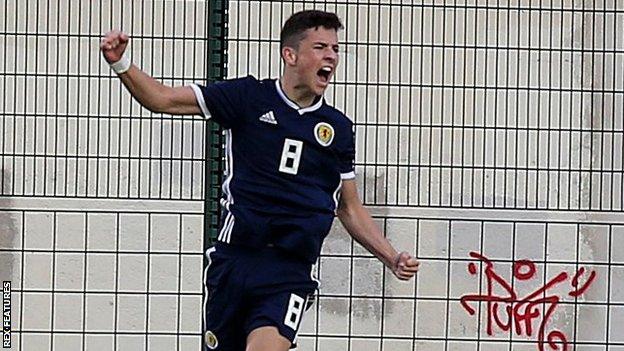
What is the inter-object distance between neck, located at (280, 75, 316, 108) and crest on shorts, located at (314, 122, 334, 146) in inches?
4.6

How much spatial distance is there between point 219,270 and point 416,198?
10.3ft

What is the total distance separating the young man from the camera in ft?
20.4

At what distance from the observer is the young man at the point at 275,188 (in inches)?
245

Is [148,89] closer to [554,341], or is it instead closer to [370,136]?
[370,136]

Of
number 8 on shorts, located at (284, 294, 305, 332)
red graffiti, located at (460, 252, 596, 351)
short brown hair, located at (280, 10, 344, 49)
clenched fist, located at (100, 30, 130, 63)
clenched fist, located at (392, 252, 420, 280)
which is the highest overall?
short brown hair, located at (280, 10, 344, 49)

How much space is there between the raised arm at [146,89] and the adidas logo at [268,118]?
257 millimetres

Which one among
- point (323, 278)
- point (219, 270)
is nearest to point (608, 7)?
point (323, 278)

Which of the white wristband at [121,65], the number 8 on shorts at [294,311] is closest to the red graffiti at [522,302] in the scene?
the number 8 on shorts at [294,311]

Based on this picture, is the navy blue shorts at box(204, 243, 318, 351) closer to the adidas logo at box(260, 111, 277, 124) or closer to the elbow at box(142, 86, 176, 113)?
the adidas logo at box(260, 111, 277, 124)

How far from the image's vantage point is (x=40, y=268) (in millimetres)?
9281

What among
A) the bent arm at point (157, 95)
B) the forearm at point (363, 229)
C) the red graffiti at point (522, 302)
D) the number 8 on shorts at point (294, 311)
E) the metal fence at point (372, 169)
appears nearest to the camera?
the bent arm at point (157, 95)

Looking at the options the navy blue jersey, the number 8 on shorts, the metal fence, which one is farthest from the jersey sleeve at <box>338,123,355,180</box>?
the metal fence

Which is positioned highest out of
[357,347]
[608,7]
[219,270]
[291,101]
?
[608,7]

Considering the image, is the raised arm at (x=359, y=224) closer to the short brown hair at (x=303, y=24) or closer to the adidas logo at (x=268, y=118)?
the adidas logo at (x=268, y=118)
